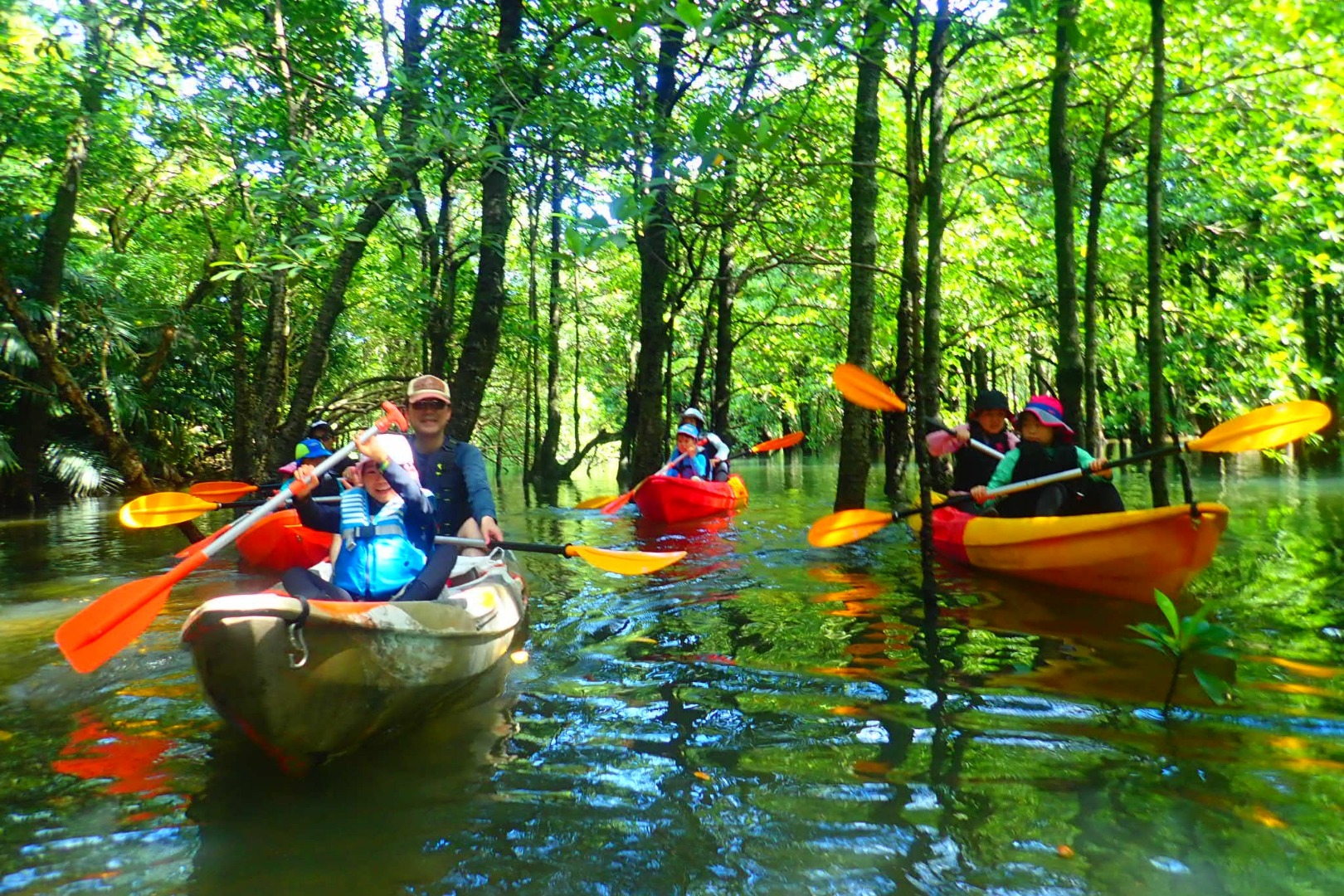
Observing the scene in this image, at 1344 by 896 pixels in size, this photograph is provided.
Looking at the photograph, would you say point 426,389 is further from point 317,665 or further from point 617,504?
point 617,504

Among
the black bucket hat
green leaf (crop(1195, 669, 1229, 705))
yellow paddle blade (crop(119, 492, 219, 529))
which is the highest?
the black bucket hat

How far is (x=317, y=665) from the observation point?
10.8ft

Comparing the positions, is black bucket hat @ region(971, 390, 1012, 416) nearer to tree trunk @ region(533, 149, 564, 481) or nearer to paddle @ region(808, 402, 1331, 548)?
paddle @ region(808, 402, 1331, 548)

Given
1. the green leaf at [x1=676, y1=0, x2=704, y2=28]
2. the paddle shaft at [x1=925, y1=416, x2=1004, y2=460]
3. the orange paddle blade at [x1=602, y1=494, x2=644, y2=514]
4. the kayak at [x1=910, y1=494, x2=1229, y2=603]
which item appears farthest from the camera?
the orange paddle blade at [x1=602, y1=494, x2=644, y2=514]

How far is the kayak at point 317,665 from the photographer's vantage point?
10.3 feet

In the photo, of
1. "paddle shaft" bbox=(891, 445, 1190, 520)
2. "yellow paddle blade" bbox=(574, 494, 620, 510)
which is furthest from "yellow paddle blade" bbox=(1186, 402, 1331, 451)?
"yellow paddle blade" bbox=(574, 494, 620, 510)

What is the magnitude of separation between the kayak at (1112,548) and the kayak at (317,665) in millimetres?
4624

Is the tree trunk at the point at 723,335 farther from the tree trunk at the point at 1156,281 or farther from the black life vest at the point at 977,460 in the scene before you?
the black life vest at the point at 977,460

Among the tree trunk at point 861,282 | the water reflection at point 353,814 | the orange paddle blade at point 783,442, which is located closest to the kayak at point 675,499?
the orange paddle blade at point 783,442

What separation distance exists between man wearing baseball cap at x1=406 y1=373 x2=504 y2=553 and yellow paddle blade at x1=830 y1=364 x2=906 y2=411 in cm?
273

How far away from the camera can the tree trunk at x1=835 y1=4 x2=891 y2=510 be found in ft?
33.5

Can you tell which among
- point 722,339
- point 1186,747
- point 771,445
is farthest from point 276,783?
point 722,339

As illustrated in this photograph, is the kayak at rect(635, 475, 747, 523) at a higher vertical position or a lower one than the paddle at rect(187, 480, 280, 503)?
lower

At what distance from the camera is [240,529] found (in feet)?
14.4
